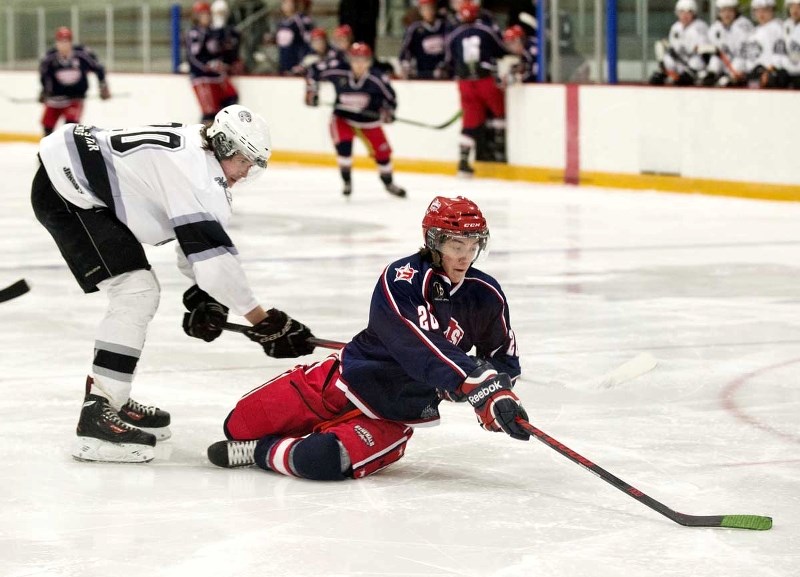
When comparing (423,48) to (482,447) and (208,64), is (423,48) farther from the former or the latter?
(482,447)

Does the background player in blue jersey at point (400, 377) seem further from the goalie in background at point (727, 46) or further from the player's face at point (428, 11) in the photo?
the player's face at point (428, 11)

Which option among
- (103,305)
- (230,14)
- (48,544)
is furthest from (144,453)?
(230,14)

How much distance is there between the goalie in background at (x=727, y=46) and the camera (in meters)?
9.96

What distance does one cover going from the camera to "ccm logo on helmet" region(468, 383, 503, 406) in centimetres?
295

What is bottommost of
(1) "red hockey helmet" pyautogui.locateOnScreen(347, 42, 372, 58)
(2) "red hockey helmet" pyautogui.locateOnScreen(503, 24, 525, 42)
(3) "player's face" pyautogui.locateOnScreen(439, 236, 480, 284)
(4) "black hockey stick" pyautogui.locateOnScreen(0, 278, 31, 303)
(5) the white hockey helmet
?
(4) "black hockey stick" pyautogui.locateOnScreen(0, 278, 31, 303)

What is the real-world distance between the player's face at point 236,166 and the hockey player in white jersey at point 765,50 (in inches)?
268

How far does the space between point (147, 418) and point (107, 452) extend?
0.81 ft

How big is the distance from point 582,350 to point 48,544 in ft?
7.89

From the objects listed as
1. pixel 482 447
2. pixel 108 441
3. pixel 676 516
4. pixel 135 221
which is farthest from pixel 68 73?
pixel 676 516

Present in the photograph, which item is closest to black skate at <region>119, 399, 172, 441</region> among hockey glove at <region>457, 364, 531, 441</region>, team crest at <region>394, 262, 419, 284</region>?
team crest at <region>394, 262, 419, 284</region>

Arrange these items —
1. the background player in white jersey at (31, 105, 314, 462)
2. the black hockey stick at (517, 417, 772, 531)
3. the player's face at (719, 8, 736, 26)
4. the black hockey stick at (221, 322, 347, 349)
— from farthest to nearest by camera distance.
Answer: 1. the player's face at (719, 8, 736, 26)
2. the black hockey stick at (221, 322, 347, 349)
3. the background player in white jersey at (31, 105, 314, 462)
4. the black hockey stick at (517, 417, 772, 531)

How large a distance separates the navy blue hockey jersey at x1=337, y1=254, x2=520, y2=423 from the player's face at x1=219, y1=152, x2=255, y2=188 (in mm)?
462

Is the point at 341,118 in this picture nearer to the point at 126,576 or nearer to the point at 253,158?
the point at 253,158

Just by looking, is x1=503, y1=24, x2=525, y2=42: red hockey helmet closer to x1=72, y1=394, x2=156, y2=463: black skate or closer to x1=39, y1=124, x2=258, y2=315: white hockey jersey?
x1=39, y1=124, x2=258, y2=315: white hockey jersey
